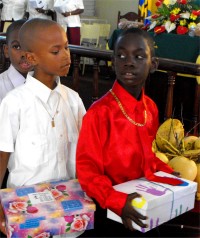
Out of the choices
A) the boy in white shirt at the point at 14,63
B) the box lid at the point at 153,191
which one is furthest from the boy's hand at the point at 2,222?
the boy in white shirt at the point at 14,63

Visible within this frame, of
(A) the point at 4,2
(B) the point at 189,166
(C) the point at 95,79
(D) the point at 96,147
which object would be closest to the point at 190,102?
(C) the point at 95,79

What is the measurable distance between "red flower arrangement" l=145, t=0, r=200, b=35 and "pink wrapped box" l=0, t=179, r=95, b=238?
3.06m

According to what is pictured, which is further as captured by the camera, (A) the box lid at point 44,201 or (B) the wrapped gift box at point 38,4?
(B) the wrapped gift box at point 38,4

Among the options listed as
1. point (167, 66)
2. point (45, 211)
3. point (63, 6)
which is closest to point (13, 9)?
point (63, 6)

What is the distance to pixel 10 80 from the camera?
2066 millimetres

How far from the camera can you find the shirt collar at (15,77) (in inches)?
80.0

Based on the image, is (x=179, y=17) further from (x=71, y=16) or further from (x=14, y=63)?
(x=14, y=63)

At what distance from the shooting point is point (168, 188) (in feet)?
4.28

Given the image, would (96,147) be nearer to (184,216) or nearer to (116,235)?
(116,235)

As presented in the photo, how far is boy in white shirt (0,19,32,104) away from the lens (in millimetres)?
1983

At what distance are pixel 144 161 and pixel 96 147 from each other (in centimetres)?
20

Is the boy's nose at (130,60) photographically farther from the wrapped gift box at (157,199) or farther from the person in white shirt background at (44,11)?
the person in white shirt background at (44,11)

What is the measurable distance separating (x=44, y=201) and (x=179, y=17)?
330 centimetres

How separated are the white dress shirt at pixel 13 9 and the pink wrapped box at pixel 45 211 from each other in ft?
20.0
